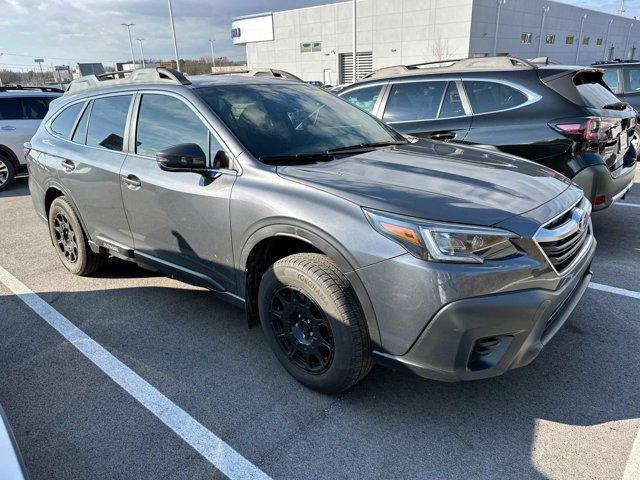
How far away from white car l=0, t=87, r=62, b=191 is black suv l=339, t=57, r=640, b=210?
7.47 metres

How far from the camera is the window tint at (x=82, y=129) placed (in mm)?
4191

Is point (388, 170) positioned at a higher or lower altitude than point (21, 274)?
higher

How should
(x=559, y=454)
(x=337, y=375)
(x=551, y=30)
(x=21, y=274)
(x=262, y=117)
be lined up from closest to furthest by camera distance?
1. (x=559, y=454)
2. (x=337, y=375)
3. (x=262, y=117)
4. (x=21, y=274)
5. (x=551, y=30)

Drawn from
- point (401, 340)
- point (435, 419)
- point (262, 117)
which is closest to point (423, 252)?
point (401, 340)

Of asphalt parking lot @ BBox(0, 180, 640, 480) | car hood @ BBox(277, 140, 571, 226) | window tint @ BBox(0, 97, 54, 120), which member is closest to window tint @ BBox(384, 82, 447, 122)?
car hood @ BBox(277, 140, 571, 226)

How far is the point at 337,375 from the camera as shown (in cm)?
253

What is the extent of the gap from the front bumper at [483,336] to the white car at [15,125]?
31.2 feet

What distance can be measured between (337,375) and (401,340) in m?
0.47

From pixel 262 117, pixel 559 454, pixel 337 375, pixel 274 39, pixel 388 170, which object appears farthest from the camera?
pixel 274 39

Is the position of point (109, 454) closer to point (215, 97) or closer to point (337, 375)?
point (337, 375)

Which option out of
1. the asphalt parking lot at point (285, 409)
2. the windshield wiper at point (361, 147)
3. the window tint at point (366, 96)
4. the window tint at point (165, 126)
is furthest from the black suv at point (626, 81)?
the window tint at point (165, 126)

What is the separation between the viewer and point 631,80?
9.18 m

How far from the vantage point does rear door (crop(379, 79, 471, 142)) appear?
5.19m

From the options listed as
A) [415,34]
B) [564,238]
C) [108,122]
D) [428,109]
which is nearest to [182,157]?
[108,122]
